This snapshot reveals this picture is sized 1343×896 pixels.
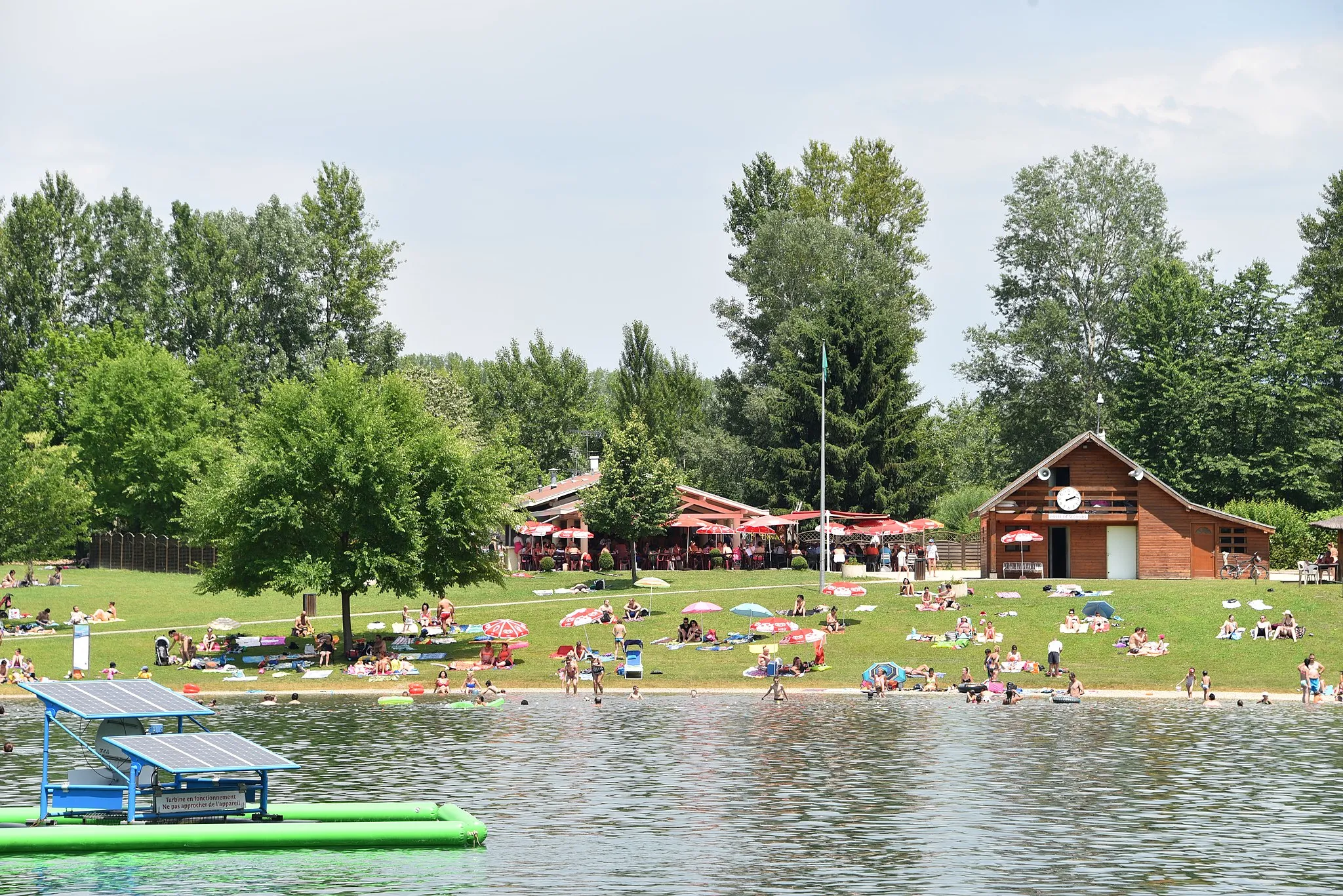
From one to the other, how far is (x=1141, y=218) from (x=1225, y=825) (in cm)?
7987

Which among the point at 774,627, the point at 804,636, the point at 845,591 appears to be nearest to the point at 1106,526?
the point at 845,591

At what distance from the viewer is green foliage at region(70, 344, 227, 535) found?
98.7m

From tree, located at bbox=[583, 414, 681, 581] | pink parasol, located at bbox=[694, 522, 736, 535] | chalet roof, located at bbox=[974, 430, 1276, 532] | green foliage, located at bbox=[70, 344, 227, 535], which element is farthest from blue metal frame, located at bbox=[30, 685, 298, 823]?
green foliage, located at bbox=[70, 344, 227, 535]

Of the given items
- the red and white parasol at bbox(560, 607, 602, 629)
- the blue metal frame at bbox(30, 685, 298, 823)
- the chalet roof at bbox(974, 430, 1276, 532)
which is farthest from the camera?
the chalet roof at bbox(974, 430, 1276, 532)

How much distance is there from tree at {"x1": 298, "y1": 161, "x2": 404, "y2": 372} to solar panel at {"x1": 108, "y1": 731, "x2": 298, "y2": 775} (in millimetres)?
81583

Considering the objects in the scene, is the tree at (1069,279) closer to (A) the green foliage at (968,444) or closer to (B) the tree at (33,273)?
(A) the green foliage at (968,444)

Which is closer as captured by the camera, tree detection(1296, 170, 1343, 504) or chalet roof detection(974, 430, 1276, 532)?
chalet roof detection(974, 430, 1276, 532)

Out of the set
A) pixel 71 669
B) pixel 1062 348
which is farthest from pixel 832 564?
pixel 71 669

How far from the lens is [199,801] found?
28250 millimetres

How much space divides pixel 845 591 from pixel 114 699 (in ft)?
152

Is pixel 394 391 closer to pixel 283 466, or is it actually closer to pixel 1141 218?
pixel 283 466

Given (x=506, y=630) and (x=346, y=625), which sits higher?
(x=346, y=625)

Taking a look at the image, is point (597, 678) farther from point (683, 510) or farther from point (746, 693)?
point (683, 510)

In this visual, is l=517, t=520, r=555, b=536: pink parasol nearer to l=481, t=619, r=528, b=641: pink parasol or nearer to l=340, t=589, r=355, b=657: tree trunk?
l=481, t=619, r=528, b=641: pink parasol
